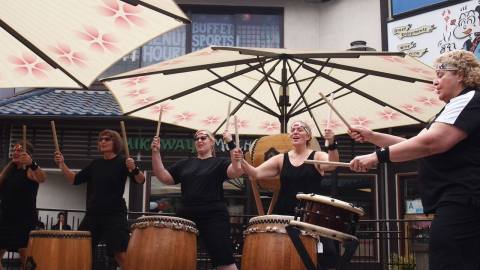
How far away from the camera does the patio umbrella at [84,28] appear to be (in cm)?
416

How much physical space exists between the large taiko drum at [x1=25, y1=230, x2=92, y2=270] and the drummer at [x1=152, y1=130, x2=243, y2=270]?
0.94 m

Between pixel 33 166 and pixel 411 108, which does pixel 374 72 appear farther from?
pixel 33 166

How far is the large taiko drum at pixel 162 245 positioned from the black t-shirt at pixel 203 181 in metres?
0.39

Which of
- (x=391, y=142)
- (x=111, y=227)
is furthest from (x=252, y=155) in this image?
(x=391, y=142)

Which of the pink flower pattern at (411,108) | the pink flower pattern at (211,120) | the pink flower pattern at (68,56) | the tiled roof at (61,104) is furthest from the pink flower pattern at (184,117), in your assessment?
the tiled roof at (61,104)

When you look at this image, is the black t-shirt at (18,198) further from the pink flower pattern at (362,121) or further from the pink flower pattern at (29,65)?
the pink flower pattern at (362,121)

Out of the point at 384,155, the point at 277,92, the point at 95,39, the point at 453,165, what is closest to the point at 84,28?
the point at 95,39

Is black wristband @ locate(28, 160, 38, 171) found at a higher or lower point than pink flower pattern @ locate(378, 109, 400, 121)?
lower

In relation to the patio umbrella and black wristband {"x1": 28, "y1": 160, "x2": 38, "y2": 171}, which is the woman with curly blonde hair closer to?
the patio umbrella

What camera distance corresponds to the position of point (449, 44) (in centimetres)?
1122

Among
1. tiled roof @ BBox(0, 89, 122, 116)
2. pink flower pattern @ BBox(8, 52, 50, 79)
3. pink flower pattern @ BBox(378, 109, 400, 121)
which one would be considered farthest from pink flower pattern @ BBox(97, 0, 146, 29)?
tiled roof @ BBox(0, 89, 122, 116)

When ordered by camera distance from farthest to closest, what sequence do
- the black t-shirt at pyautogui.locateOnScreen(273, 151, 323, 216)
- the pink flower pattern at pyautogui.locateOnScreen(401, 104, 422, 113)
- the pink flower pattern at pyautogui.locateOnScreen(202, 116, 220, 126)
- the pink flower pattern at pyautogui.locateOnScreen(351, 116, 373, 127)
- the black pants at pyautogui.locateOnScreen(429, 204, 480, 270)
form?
the pink flower pattern at pyautogui.locateOnScreen(202, 116, 220, 126) < the pink flower pattern at pyautogui.locateOnScreen(351, 116, 373, 127) < the pink flower pattern at pyautogui.locateOnScreen(401, 104, 422, 113) < the black t-shirt at pyautogui.locateOnScreen(273, 151, 323, 216) < the black pants at pyautogui.locateOnScreen(429, 204, 480, 270)

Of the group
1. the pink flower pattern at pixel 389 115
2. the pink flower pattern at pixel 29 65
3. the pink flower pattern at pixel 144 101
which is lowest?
the pink flower pattern at pixel 389 115

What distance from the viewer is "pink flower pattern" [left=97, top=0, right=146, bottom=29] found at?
4328 mm
